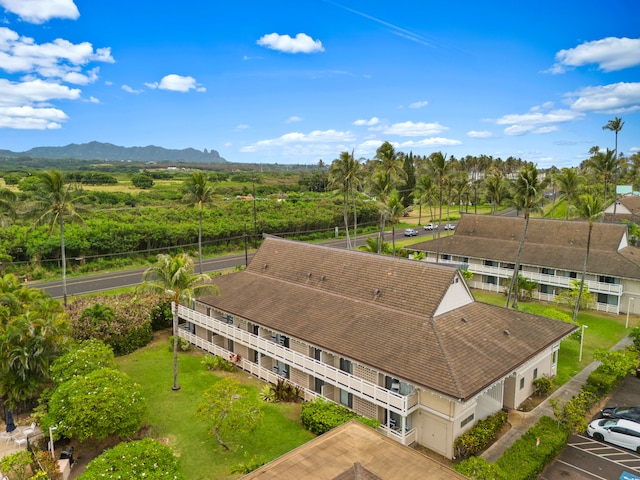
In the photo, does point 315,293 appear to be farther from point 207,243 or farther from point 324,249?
point 207,243

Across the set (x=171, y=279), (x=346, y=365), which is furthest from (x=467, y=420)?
(x=171, y=279)

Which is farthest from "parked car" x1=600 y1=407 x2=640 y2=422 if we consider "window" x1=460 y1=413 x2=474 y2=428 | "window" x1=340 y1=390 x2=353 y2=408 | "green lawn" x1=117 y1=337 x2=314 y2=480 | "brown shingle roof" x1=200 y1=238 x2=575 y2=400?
"green lawn" x1=117 y1=337 x2=314 y2=480

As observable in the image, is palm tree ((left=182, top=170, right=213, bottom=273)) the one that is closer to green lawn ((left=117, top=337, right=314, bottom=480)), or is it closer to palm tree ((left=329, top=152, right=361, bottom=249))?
palm tree ((left=329, top=152, right=361, bottom=249))

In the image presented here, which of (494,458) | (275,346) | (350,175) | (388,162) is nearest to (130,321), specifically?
(275,346)

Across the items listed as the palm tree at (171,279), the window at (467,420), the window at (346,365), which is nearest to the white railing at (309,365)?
the window at (346,365)

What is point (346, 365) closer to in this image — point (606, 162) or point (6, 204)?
point (6, 204)

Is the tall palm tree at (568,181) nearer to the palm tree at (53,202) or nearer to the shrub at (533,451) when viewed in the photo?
the shrub at (533,451)

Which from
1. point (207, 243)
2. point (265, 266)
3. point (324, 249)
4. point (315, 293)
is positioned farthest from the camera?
point (207, 243)
